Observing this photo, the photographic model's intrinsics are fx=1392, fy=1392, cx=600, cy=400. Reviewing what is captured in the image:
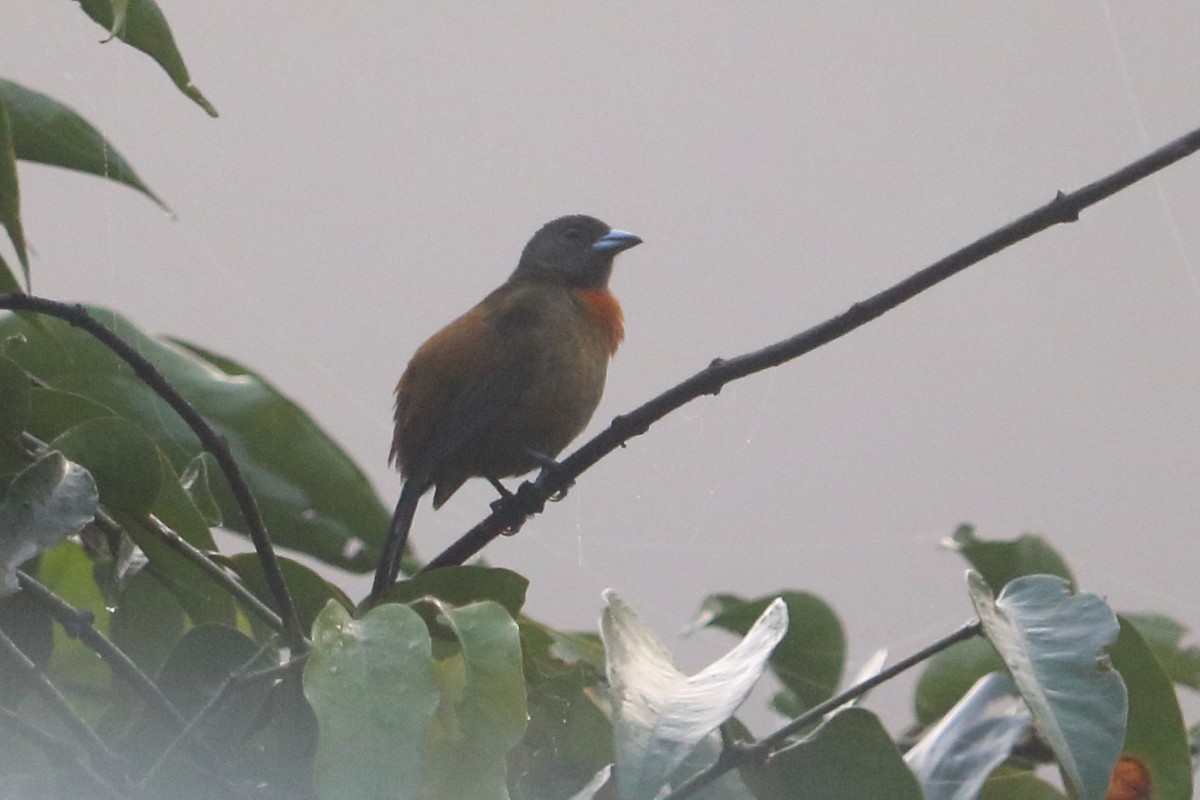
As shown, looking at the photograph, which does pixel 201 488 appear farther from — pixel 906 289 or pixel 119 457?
pixel 906 289

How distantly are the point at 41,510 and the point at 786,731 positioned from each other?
18.7 inches

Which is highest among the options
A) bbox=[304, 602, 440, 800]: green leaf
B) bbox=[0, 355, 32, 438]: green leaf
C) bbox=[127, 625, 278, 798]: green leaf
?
bbox=[0, 355, 32, 438]: green leaf

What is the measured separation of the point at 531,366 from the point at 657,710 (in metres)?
2.05

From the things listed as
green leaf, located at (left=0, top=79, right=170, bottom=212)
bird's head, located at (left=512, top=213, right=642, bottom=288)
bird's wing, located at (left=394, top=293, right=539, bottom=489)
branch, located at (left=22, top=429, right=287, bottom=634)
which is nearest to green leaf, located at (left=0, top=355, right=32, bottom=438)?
branch, located at (left=22, top=429, right=287, bottom=634)

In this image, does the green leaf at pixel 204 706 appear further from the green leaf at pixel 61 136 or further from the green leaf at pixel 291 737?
the green leaf at pixel 61 136

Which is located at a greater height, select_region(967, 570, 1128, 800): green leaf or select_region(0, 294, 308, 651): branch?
select_region(0, 294, 308, 651): branch

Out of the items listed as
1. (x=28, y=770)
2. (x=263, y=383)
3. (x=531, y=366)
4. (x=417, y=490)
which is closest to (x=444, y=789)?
(x=28, y=770)

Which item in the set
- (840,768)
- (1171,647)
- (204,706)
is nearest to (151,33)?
(204,706)

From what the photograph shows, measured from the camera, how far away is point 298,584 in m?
1.05

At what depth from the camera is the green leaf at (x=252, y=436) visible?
1311mm

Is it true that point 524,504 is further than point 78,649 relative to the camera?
Yes

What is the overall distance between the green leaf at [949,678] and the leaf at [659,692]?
0.47m

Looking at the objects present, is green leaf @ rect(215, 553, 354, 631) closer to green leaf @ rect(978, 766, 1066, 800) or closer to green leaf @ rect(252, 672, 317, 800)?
green leaf @ rect(252, 672, 317, 800)

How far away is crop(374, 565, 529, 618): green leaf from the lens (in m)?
1.04
